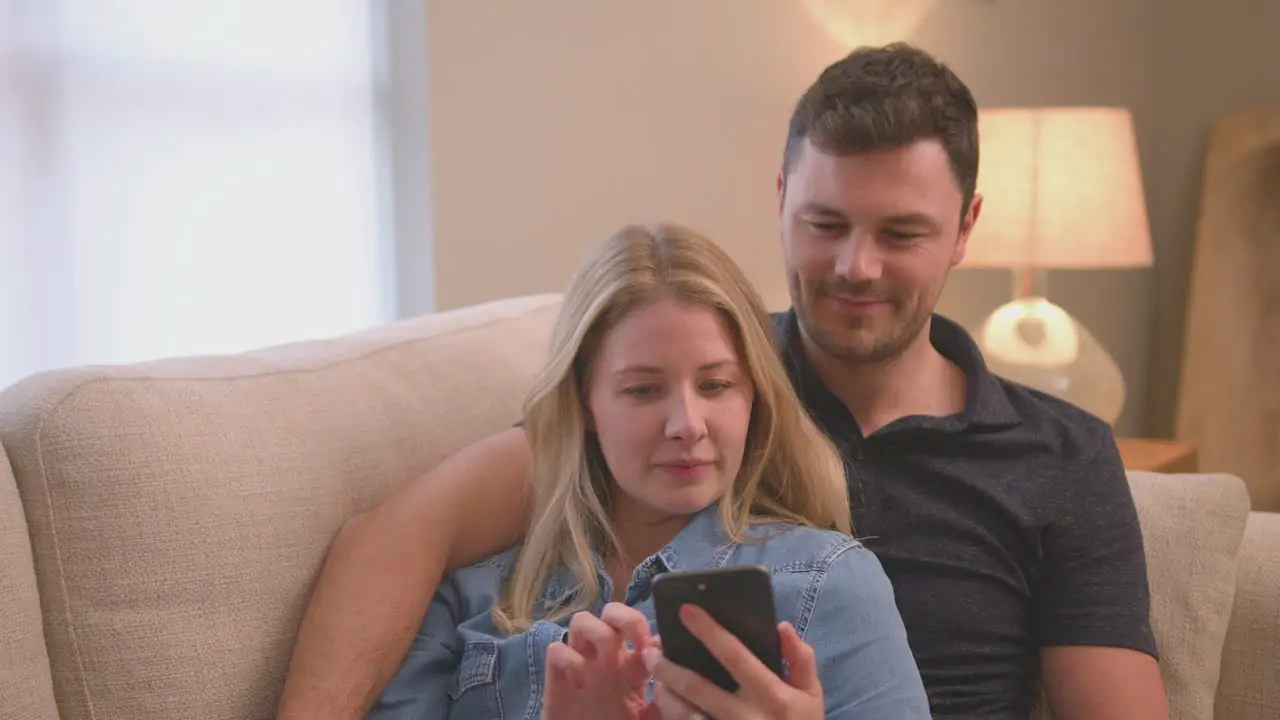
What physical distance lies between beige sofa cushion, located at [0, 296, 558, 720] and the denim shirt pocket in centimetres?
16

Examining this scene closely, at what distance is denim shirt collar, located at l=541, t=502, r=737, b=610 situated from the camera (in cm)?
134

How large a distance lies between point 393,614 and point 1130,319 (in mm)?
3305

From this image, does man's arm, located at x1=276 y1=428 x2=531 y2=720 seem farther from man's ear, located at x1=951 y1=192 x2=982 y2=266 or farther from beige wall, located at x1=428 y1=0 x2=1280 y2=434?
beige wall, located at x1=428 y1=0 x2=1280 y2=434

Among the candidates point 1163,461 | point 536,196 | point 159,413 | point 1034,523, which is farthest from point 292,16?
point 1163,461

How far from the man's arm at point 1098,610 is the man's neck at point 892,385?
0.19m

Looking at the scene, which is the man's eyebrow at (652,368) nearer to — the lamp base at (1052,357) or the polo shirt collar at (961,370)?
the polo shirt collar at (961,370)

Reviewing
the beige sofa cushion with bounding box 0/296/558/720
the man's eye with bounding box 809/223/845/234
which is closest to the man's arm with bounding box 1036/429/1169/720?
the man's eye with bounding box 809/223/845/234

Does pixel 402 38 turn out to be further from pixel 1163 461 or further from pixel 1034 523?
pixel 1163 461

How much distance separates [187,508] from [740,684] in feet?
1.59

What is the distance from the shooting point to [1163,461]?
271 cm

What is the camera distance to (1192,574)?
1.54 m

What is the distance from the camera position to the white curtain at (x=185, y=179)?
178 cm

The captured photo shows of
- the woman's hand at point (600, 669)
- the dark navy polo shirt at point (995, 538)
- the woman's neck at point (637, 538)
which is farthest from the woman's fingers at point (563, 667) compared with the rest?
the dark navy polo shirt at point (995, 538)

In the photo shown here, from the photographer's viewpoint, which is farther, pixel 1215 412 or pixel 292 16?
pixel 1215 412
